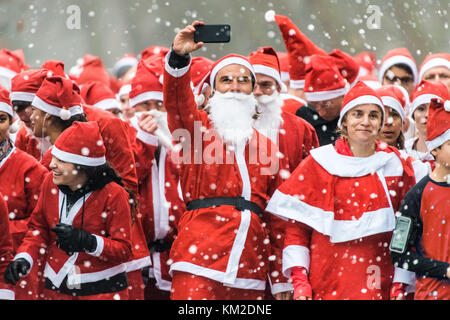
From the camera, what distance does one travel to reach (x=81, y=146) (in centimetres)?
599

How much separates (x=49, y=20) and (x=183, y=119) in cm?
1284

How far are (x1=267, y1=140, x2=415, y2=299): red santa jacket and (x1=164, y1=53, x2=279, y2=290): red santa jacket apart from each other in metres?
0.18

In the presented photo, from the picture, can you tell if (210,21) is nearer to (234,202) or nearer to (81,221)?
(81,221)

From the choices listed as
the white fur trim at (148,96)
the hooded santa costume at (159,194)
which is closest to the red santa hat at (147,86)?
the white fur trim at (148,96)

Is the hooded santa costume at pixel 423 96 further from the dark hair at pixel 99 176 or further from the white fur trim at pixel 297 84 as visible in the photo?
the dark hair at pixel 99 176

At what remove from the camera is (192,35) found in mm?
5496

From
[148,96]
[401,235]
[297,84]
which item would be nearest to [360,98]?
[401,235]

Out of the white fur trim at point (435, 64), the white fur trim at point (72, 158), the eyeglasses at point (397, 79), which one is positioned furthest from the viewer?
the eyeglasses at point (397, 79)

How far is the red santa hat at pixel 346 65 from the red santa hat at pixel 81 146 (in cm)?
267

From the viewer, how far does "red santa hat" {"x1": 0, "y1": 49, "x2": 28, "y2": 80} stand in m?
9.89

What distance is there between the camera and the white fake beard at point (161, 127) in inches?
286

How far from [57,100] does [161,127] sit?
40.1 inches

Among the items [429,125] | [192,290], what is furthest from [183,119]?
[429,125]

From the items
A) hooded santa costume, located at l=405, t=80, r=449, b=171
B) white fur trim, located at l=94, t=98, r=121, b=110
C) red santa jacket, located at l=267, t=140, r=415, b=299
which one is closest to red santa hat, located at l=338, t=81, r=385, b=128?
red santa jacket, located at l=267, t=140, r=415, b=299
